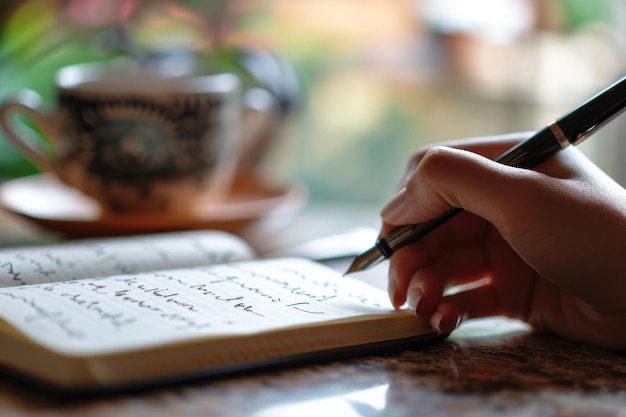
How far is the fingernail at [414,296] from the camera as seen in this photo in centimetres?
57

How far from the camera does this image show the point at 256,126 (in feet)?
3.87

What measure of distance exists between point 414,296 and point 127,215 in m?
0.54

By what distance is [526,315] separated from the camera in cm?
65

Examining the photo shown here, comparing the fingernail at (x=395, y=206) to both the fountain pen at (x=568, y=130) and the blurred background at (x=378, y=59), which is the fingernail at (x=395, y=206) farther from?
the blurred background at (x=378, y=59)

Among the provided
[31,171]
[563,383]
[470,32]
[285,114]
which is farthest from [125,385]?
[470,32]

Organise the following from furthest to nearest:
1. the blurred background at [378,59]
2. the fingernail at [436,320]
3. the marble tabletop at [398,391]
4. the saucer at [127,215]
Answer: the blurred background at [378,59], the saucer at [127,215], the fingernail at [436,320], the marble tabletop at [398,391]

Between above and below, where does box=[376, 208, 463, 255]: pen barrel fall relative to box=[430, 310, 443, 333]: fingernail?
above

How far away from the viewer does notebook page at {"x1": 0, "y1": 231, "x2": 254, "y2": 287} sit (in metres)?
0.67

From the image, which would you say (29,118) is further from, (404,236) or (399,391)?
(399,391)

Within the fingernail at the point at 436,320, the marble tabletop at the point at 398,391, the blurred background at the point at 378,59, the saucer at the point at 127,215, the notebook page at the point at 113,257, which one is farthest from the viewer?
the blurred background at the point at 378,59

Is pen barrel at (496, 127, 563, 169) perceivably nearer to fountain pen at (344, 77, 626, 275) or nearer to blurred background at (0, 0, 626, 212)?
fountain pen at (344, 77, 626, 275)

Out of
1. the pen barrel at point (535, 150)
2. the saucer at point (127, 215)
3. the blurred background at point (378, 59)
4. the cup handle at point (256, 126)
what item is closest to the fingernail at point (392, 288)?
the pen barrel at point (535, 150)

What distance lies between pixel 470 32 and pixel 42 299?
5.68 ft

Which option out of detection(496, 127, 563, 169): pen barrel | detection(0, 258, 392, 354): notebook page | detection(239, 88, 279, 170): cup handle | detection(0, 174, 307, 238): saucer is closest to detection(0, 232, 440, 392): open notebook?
detection(0, 258, 392, 354): notebook page
